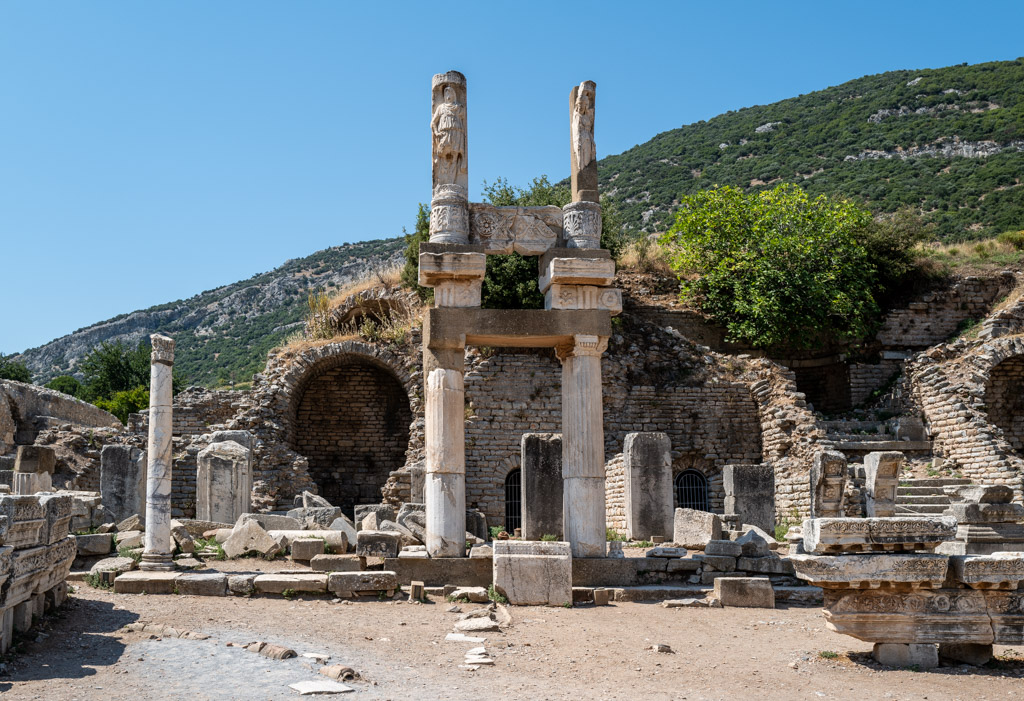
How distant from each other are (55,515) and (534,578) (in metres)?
5.04

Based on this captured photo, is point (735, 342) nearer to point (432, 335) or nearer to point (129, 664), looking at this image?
point (432, 335)

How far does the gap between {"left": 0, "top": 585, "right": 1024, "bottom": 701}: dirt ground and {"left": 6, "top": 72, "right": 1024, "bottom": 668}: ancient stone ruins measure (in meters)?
0.43

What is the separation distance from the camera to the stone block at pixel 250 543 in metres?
12.5

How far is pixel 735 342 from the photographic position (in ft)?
91.0

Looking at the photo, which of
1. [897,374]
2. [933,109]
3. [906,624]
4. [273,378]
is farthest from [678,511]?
[933,109]

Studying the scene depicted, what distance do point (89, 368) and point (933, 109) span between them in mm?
47379

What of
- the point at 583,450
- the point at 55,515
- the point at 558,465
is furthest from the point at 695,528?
the point at 55,515

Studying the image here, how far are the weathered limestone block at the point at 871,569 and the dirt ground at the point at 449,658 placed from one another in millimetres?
723

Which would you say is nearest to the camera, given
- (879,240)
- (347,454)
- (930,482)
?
(930,482)

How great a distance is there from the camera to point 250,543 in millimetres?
12539

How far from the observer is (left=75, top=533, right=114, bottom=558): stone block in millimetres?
12219

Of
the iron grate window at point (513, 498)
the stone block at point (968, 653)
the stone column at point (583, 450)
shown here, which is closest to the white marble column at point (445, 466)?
the stone column at point (583, 450)

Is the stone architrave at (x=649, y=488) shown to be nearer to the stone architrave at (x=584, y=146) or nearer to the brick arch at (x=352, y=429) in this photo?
the stone architrave at (x=584, y=146)

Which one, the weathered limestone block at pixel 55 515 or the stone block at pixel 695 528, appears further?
the stone block at pixel 695 528
